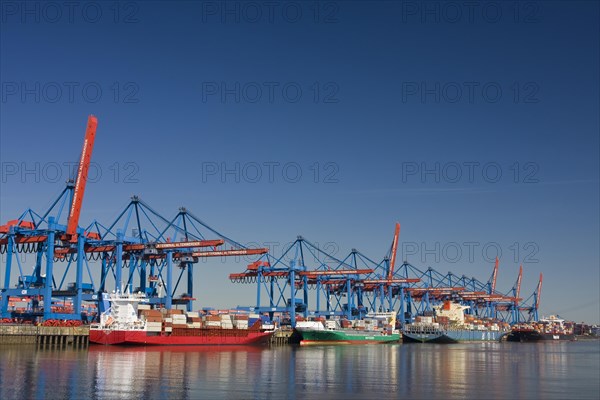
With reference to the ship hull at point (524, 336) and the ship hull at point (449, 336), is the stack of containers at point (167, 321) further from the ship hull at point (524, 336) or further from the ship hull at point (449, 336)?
the ship hull at point (524, 336)

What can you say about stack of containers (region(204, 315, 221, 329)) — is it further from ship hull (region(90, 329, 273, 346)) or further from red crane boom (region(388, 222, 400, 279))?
red crane boom (region(388, 222, 400, 279))

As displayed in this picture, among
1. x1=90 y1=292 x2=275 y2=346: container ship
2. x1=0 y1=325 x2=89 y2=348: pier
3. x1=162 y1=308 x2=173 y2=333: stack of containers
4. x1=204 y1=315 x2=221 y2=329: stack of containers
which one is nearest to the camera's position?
x1=0 y1=325 x2=89 y2=348: pier

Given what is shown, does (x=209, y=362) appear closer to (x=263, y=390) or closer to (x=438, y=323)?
(x=263, y=390)

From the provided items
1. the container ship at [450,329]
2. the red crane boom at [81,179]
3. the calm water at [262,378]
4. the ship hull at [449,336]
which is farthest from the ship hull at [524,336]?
the red crane boom at [81,179]

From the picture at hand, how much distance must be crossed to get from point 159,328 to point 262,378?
106ft

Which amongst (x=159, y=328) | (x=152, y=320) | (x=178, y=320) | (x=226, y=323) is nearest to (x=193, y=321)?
(x=178, y=320)

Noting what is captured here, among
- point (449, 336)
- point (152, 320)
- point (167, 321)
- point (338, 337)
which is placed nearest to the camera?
point (152, 320)

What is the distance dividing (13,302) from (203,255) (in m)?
48.9

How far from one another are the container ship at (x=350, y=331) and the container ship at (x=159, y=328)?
9738 millimetres

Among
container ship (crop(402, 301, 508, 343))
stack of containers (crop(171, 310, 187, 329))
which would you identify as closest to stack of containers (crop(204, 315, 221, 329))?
stack of containers (crop(171, 310, 187, 329))

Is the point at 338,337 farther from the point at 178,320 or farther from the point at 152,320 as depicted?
the point at 152,320

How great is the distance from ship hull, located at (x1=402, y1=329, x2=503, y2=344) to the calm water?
194 ft

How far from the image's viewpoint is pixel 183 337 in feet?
233

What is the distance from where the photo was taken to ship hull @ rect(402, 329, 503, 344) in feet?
377
